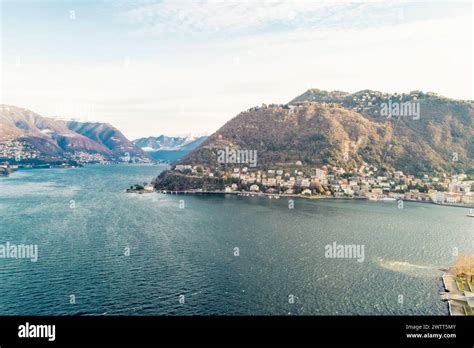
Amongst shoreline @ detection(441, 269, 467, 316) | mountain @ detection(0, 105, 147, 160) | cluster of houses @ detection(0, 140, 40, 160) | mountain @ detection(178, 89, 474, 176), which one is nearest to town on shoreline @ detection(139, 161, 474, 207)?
mountain @ detection(178, 89, 474, 176)

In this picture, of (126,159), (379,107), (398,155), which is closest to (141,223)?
(398,155)

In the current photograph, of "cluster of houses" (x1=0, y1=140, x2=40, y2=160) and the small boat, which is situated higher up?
"cluster of houses" (x1=0, y1=140, x2=40, y2=160)

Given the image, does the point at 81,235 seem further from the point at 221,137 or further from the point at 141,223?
the point at 221,137

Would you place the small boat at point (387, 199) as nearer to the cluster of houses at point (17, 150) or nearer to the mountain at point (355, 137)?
the mountain at point (355, 137)

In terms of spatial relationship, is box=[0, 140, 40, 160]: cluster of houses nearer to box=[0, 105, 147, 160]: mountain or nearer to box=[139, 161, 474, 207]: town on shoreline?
box=[0, 105, 147, 160]: mountain

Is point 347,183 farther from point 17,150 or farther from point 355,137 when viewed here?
point 17,150

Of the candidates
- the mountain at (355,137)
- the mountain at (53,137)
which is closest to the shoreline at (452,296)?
the mountain at (355,137)
